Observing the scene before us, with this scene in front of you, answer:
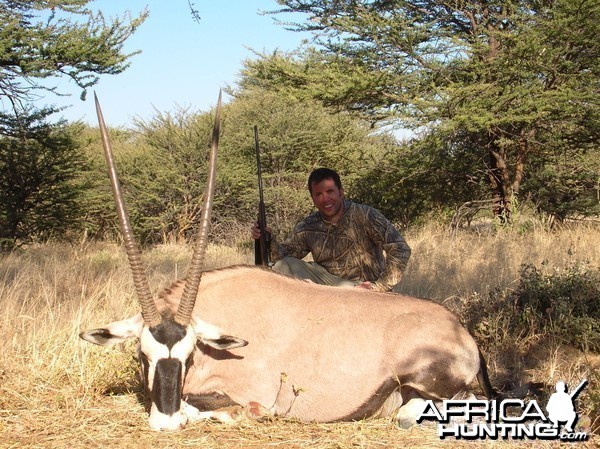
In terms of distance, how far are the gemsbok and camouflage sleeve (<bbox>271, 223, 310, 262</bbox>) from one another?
5.71 feet

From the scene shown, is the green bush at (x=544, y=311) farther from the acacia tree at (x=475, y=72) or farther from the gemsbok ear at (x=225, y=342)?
the acacia tree at (x=475, y=72)

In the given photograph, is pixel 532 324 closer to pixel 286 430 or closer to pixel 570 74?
pixel 286 430

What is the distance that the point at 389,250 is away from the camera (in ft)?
16.7

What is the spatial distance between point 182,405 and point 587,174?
34.7ft

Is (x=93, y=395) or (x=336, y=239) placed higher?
(x=336, y=239)

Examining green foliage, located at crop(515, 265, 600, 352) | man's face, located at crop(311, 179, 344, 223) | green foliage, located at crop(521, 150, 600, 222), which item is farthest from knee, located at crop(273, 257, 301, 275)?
green foliage, located at crop(521, 150, 600, 222)

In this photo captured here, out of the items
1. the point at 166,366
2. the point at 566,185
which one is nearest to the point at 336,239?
the point at 166,366

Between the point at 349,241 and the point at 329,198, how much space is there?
41cm

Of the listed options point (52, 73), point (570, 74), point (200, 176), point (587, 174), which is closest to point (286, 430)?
point (52, 73)

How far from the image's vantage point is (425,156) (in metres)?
12.5

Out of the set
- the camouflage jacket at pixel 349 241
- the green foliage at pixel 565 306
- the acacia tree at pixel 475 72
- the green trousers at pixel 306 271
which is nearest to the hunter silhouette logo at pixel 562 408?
the green foliage at pixel 565 306

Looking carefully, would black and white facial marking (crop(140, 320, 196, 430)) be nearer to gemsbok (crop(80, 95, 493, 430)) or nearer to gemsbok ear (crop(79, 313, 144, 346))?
gemsbok (crop(80, 95, 493, 430))
